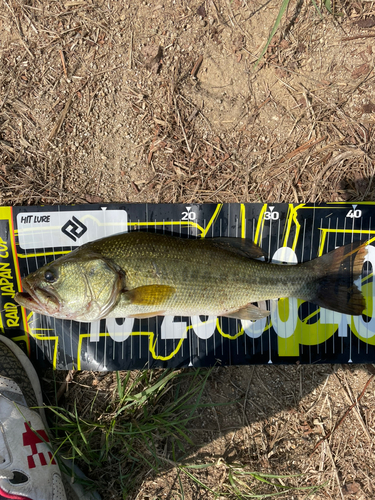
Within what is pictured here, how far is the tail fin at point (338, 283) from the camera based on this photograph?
3469mm

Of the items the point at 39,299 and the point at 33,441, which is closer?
the point at 39,299

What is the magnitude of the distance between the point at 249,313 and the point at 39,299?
84.6 inches

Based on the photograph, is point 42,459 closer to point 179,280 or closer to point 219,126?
point 179,280

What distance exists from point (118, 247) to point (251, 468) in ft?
9.64

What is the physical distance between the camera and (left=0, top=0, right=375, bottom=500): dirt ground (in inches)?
142

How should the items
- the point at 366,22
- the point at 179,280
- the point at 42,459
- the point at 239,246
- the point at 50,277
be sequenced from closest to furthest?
the point at 50,277 < the point at 179,280 < the point at 42,459 < the point at 239,246 < the point at 366,22

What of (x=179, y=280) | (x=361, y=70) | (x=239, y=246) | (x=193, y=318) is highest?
(x=361, y=70)

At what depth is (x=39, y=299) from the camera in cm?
309

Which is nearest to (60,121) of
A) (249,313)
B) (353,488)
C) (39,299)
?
(39,299)

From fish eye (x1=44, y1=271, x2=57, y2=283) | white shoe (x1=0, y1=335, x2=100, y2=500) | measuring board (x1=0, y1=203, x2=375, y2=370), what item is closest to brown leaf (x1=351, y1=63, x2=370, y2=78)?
measuring board (x1=0, y1=203, x2=375, y2=370)

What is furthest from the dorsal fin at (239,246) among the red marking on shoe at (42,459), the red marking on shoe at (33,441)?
the red marking on shoe at (42,459)

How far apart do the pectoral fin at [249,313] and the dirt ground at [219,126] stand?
73 centimetres

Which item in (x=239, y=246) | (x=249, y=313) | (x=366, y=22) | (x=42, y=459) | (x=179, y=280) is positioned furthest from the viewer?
(x=366, y=22)

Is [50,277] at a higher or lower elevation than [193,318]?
higher
